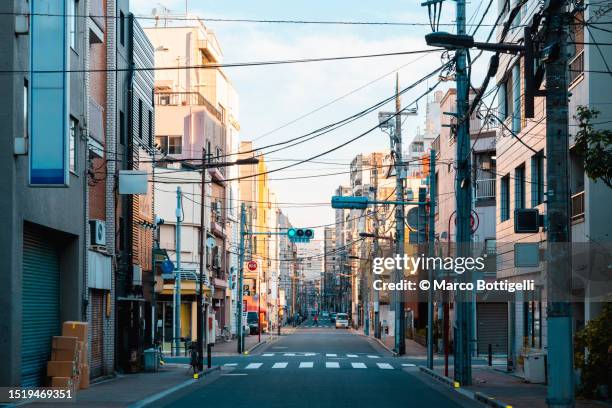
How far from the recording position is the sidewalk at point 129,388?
888 inches

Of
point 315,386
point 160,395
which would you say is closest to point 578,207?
point 315,386

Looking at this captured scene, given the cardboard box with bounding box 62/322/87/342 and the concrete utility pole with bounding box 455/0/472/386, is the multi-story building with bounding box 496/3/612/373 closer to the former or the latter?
the concrete utility pole with bounding box 455/0/472/386

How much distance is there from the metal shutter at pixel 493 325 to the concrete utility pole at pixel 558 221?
3819 centimetres

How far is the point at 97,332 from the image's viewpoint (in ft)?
106

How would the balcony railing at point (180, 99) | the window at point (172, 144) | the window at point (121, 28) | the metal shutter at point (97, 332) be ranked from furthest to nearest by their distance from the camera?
the balcony railing at point (180, 99)
the window at point (172, 144)
the window at point (121, 28)
the metal shutter at point (97, 332)

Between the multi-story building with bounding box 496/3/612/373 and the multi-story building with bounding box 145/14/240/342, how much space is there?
27.7 metres

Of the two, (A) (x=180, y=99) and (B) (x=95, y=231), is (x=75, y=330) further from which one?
(A) (x=180, y=99)

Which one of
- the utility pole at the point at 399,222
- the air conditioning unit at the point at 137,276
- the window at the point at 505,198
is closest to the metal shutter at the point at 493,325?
the utility pole at the point at 399,222

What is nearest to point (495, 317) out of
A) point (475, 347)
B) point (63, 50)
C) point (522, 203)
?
point (475, 347)

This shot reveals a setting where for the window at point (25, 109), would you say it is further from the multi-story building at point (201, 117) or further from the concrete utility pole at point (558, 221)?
the multi-story building at point (201, 117)

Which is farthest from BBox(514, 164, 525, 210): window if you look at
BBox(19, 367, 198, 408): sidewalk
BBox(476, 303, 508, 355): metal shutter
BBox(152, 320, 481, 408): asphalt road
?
BBox(476, 303, 508, 355): metal shutter

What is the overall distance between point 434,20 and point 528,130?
9811 mm

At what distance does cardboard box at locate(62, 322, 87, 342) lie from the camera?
1074 inches

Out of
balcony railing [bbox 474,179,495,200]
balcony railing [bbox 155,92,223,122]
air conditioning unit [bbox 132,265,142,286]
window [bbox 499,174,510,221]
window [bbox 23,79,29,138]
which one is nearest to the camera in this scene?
window [bbox 23,79,29,138]
